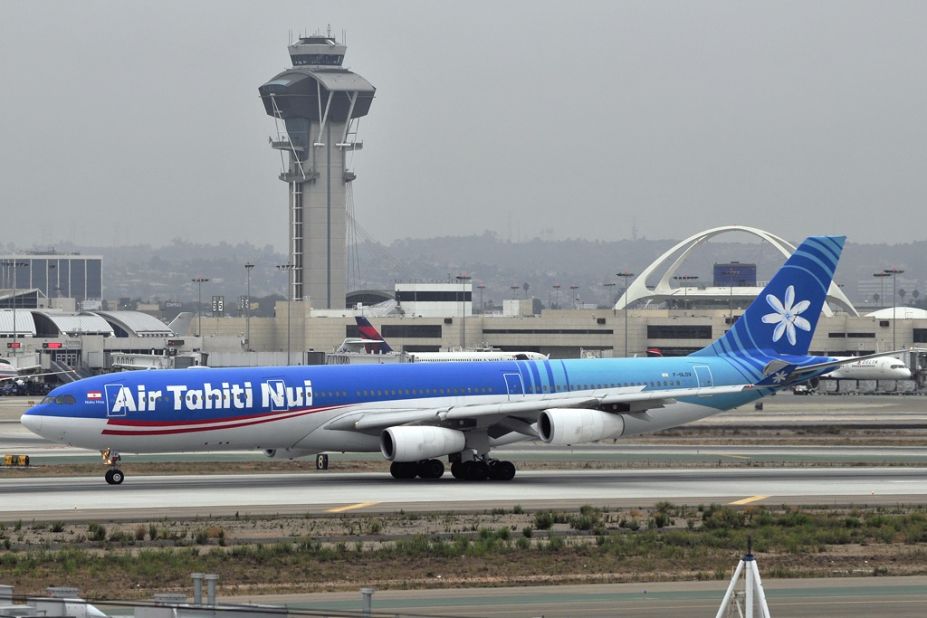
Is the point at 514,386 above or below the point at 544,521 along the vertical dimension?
above

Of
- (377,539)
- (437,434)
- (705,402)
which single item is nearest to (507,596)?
(377,539)

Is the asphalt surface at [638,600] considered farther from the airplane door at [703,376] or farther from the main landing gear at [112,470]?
the airplane door at [703,376]

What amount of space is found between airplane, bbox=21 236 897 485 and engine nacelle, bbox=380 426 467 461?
1.7 inches

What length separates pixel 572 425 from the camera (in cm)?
4741

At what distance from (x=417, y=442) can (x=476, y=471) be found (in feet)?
10.0

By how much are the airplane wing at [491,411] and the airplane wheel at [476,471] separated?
1.66 m

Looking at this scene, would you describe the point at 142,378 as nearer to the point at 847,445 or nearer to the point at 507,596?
the point at 507,596

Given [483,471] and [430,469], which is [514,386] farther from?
[430,469]

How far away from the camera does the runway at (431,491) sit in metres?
40.3

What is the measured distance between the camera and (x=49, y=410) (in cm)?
4600

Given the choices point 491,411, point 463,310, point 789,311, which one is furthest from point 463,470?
point 463,310

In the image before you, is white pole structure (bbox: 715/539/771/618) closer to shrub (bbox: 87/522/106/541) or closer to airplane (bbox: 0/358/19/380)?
shrub (bbox: 87/522/106/541)

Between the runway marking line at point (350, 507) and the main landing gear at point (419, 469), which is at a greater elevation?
the main landing gear at point (419, 469)


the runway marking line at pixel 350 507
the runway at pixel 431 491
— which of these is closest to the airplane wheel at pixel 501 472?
the runway at pixel 431 491
